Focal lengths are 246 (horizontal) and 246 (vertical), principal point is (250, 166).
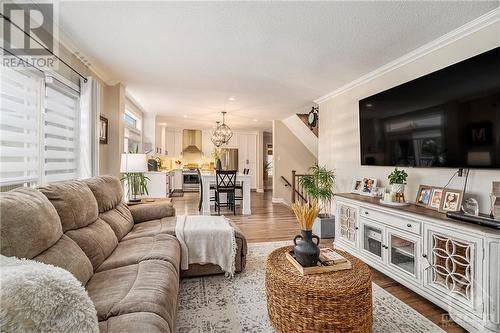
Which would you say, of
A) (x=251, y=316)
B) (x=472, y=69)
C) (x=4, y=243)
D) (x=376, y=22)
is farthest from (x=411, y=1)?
(x=4, y=243)

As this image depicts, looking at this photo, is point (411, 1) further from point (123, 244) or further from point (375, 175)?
point (123, 244)

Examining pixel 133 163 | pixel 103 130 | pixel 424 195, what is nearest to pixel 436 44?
pixel 424 195

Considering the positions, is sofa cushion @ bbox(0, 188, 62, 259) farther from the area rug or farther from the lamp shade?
the lamp shade

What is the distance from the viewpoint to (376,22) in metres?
2.29

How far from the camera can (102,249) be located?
195 centimetres

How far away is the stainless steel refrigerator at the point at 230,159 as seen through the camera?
1005cm

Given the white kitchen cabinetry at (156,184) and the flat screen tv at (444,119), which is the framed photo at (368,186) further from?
the white kitchen cabinetry at (156,184)

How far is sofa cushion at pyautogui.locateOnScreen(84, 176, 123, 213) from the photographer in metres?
2.43

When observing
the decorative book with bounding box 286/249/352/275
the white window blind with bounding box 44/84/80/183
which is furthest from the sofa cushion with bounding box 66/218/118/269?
the decorative book with bounding box 286/249/352/275

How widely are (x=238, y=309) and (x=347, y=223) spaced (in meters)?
2.01

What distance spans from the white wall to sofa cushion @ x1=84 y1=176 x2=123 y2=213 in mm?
3461

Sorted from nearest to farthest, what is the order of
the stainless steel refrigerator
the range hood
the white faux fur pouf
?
the white faux fur pouf, the range hood, the stainless steel refrigerator

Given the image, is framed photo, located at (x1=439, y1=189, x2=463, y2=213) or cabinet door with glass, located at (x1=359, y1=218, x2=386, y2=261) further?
cabinet door with glass, located at (x1=359, y1=218, x2=386, y2=261)

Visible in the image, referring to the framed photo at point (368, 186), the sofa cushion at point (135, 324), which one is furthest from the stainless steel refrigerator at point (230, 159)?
the sofa cushion at point (135, 324)
